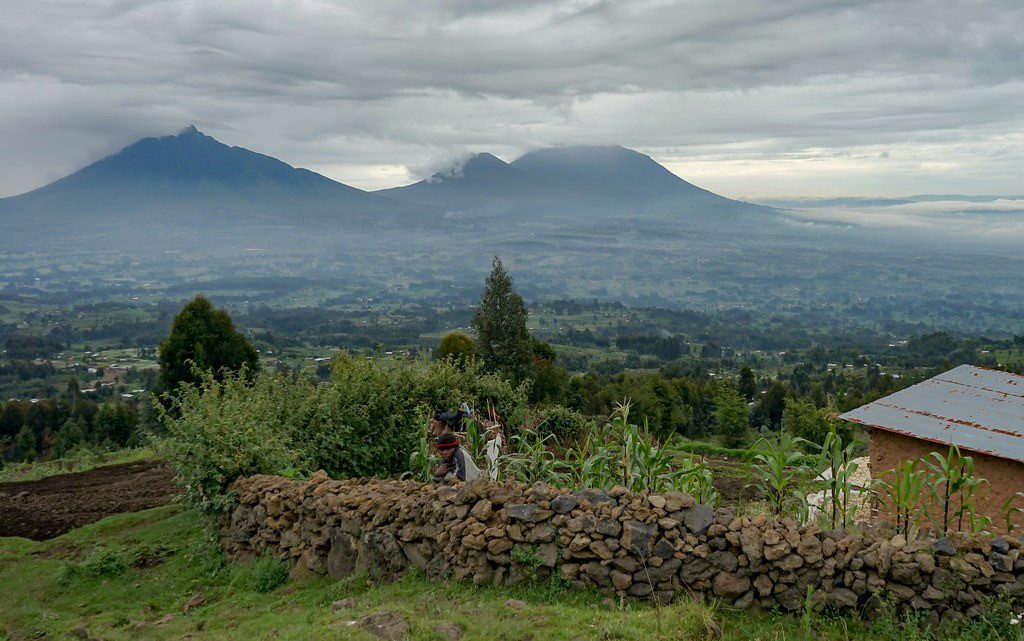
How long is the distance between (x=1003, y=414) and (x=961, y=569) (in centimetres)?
654

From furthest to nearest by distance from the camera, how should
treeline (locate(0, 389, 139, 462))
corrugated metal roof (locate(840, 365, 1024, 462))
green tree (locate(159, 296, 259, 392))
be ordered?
treeline (locate(0, 389, 139, 462)), green tree (locate(159, 296, 259, 392)), corrugated metal roof (locate(840, 365, 1024, 462))

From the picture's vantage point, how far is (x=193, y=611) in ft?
21.0

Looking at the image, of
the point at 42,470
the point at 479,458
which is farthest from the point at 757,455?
the point at 42,470

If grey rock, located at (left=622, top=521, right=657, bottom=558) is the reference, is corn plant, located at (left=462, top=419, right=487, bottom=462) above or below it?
below

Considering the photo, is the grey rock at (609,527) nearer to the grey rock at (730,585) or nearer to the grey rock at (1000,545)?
the grey rock at (730,585)

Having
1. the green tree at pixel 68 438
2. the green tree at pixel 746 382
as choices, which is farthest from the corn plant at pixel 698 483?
the green tree at pixel 746 382

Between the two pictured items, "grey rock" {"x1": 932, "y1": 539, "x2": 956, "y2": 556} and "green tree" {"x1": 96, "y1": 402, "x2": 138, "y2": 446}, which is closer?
"grey rock" {"x1": 932, "y1": 539, "x2": 956, "y2": 556}

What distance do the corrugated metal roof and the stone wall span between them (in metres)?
3.82

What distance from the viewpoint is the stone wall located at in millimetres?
4922

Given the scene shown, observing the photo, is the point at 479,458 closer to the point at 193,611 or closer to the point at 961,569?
the point at 193,611

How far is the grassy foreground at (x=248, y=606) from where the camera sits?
4.89m

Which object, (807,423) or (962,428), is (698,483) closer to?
(962,428)

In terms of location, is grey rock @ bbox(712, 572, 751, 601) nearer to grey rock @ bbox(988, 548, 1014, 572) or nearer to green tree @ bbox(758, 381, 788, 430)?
grey rock @ bbox(988, 548, 1014, 572)

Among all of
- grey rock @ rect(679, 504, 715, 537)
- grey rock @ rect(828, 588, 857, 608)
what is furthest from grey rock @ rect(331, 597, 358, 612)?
grey rock @ rect(828, 588, 857, 608)
